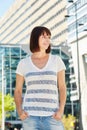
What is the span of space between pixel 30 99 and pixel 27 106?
0.22 feet

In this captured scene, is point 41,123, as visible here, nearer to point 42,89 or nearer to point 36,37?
point 42,89

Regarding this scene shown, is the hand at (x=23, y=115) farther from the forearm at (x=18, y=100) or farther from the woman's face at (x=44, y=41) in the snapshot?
the woman's face at (x=44, y=41)

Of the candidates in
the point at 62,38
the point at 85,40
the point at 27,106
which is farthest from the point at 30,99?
the point at 62,38

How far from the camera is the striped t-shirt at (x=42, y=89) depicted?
16.5 feet

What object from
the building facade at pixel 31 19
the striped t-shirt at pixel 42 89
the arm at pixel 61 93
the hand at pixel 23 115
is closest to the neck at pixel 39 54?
the striped t-shirt at pixel 42 89

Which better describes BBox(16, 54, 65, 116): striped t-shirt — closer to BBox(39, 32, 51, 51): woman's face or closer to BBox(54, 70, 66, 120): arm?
BBox(54, 70, 66, 120): arm

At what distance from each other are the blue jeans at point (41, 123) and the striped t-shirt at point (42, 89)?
0.15 feet

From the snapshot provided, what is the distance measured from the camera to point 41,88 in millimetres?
5035

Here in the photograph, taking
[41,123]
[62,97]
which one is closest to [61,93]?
[62,97]

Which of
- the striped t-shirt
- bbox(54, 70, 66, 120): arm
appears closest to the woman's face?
the striped t-shirt

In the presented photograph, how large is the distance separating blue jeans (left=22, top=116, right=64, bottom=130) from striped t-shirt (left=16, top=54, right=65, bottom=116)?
0.05 m

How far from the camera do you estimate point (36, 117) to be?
502cm

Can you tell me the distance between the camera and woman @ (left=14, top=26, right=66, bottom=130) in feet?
16.3

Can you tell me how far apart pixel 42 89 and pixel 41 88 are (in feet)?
0.04
